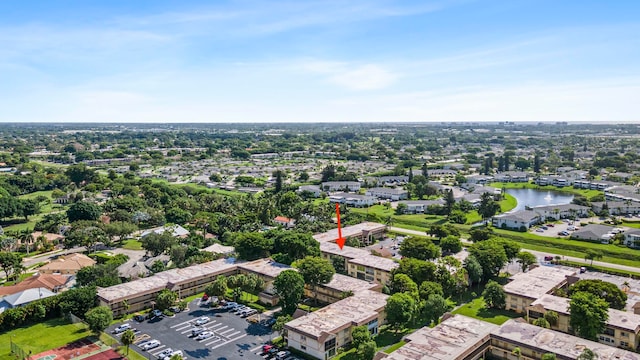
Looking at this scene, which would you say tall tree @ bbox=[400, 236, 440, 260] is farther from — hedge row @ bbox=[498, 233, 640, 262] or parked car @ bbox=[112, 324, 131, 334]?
parked car @ bbox=[112, 324, 131, 334]

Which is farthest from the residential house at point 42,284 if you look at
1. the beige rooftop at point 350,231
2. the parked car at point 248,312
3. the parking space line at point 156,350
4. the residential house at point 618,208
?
the residential house at point 618,208

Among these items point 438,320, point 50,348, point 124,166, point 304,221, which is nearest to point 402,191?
point 304,221

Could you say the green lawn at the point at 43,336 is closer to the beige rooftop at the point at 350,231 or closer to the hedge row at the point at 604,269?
the beige rooftop at the point at 350,231

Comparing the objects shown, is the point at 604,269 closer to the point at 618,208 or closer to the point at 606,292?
the point at 606,292

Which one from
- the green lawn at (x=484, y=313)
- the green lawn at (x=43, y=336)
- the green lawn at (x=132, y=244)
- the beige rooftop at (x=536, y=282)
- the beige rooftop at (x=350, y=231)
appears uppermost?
the beige rooftop at (x=536, y=282)

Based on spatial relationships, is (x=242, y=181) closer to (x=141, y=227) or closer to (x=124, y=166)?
(x=141, y=227)

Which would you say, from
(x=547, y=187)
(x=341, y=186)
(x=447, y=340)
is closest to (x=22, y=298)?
(x=447, y=340)
